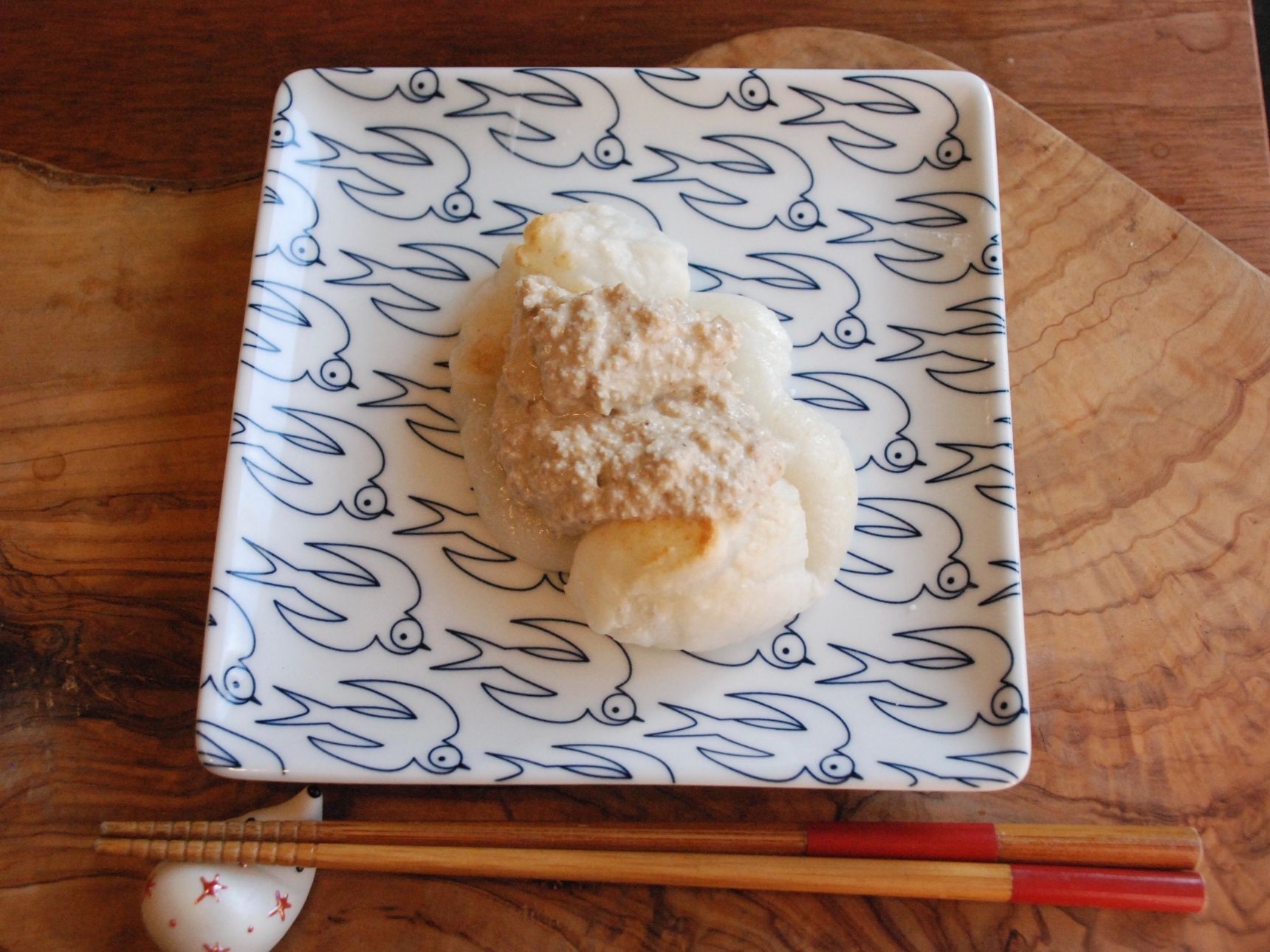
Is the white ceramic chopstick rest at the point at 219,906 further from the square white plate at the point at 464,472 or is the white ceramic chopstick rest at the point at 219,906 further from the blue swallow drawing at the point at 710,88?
the blue swallow drawing at the point at 710,88

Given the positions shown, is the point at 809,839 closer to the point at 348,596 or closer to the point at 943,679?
the point at 943,679

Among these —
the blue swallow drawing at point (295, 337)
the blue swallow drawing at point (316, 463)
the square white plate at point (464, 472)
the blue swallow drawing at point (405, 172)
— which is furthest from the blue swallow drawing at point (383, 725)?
the blue swallow drawing at point (405, 172)

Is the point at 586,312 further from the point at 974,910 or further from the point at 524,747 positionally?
the point at 974,910

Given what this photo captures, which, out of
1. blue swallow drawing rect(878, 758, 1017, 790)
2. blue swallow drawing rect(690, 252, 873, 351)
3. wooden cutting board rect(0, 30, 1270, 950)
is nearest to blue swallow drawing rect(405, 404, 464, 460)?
wooden cutting board rect(0, 30, 1270, 950)

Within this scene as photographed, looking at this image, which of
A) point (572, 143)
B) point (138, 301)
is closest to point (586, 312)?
point (572, 143)

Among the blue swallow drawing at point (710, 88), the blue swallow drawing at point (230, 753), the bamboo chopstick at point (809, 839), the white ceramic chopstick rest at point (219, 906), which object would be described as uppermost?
the blue swallow drawing at point (710, 88)
